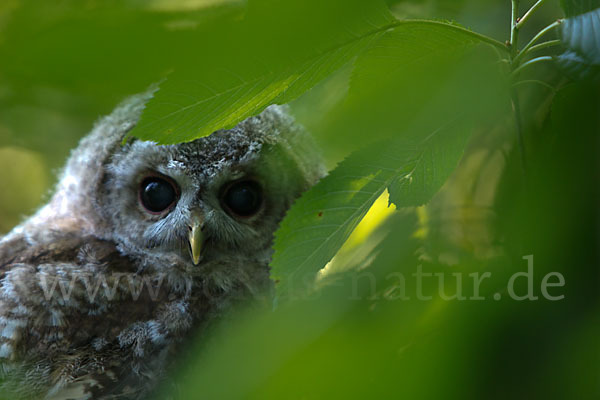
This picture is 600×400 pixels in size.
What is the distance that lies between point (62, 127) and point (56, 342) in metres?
2.59

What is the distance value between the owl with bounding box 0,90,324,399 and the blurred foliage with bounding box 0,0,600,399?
0.99 m

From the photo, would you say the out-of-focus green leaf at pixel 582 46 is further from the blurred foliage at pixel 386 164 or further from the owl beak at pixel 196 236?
the owl beak at pixel 196 236

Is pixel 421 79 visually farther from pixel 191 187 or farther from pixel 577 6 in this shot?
pixel 191 187

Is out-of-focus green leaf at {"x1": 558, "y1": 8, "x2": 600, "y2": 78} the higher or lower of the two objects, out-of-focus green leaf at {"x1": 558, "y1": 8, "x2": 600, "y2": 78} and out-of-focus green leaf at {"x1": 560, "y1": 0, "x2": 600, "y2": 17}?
the lower

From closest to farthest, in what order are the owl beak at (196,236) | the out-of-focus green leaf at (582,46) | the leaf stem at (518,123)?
the out-of-focus green leaf at (582,46) < the leaf stem at (518,123) < the owl beak at (196,236)

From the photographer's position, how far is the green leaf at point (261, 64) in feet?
2.06

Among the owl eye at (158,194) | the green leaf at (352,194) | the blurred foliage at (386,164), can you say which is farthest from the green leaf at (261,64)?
the owl eye at (158,194)

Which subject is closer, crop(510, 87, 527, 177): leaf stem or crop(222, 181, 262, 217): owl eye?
crop(510, 87, 527, 177): leaf stem

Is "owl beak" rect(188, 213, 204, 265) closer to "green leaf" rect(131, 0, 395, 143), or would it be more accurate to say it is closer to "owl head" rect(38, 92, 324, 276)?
"owl head" rect(38, 92, 324, 276)

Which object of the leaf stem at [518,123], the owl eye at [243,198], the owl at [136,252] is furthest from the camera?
the owl eye at [243,198]

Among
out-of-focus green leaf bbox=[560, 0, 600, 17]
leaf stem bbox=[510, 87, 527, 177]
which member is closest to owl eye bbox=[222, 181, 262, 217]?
leaf stem bbox=[510, 87, 527, 177]

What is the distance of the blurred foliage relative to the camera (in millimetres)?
575

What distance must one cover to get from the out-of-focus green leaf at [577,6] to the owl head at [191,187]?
154 cm

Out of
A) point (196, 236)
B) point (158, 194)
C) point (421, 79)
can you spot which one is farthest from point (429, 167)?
point (158, 194)
